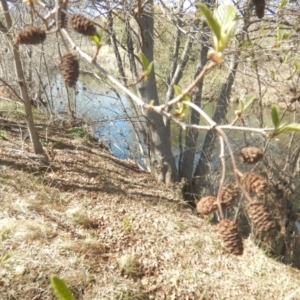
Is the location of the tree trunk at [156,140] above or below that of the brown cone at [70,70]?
below

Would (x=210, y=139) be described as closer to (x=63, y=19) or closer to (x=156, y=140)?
(x=156, y=140)

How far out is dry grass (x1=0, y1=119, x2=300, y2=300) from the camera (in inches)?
116

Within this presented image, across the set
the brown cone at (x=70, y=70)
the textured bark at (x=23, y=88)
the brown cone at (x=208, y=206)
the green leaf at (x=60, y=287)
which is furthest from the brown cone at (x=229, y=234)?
the textured bark at (x=23, y=88)

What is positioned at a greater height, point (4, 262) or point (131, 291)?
point (4, 262)

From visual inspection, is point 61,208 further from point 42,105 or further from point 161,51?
point 42,105

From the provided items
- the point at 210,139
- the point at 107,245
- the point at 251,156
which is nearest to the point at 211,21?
the point at 251,156

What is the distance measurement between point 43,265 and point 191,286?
4.74 feet

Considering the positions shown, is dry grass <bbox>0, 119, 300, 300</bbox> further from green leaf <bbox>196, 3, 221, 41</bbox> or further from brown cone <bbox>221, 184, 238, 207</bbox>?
green leaf <bbox>196, 3, 221, 41</bbox>

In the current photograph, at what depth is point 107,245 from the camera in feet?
11.8

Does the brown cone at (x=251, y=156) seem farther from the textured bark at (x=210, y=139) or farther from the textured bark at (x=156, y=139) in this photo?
the textured bark at (x=210, y=139)

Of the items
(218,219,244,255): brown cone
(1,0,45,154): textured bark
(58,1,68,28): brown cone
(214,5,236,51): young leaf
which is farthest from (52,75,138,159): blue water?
(214,5,236,51): young leaf

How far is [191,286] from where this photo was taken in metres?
3.42

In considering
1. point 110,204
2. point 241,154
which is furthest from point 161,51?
point 241,154

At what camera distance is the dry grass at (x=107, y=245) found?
295 cm
